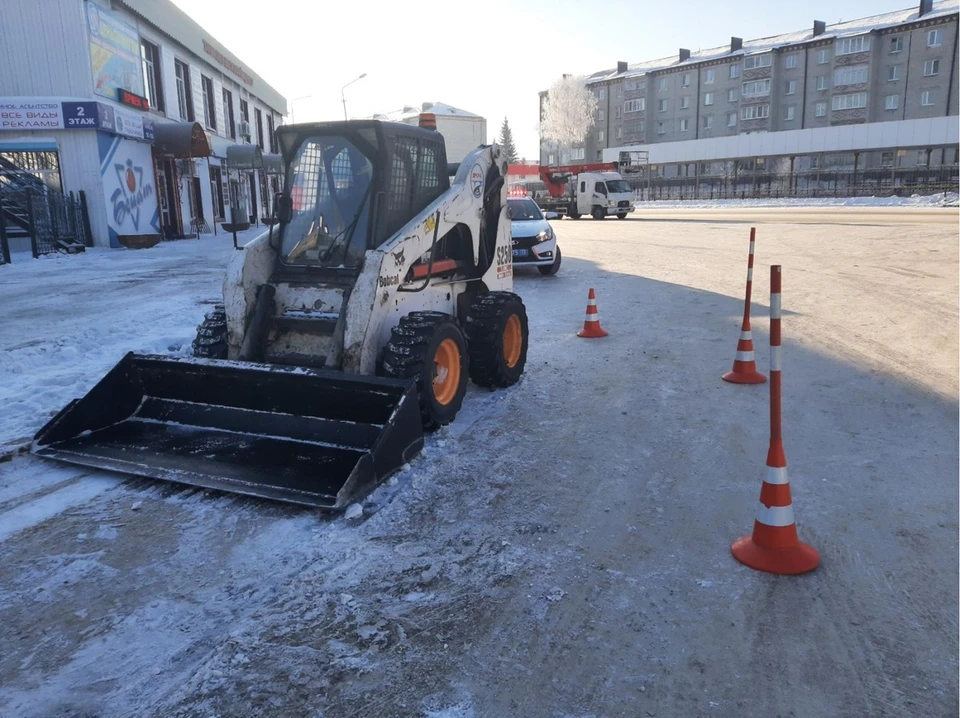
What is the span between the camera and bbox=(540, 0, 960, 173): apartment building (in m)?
55.8

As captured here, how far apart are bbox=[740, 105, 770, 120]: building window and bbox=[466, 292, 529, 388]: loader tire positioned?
6709 centimetres

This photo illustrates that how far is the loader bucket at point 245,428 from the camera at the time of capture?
4402 mm

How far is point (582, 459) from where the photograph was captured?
5.11 metres

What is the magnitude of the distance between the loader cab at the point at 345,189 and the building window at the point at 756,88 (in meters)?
67.9

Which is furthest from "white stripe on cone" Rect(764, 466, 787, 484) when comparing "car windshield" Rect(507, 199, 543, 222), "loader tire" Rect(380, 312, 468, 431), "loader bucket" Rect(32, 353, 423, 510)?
"car windshield" Rect(507, 199, 543, 222)

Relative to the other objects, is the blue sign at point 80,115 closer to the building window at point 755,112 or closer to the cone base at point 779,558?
the cone base at point 779,558

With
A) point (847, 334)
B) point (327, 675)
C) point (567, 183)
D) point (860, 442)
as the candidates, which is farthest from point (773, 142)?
point (327, 675)

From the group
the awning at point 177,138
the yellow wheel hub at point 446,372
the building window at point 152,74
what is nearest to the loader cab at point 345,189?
the yellow wheel hub at point 446,372

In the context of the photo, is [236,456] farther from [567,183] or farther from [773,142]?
[773,142]

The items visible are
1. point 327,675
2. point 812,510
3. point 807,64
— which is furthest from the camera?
point 807,64

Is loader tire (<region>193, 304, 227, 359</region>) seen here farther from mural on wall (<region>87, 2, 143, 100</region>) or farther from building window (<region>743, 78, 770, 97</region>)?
building window (<region>743, 78, 770, 97</region>)

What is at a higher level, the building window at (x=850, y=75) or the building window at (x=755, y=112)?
the building window at (x=850, y=75)

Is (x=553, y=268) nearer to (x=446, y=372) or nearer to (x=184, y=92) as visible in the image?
(x=446, y=372)

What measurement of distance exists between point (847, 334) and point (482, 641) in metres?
7.60
